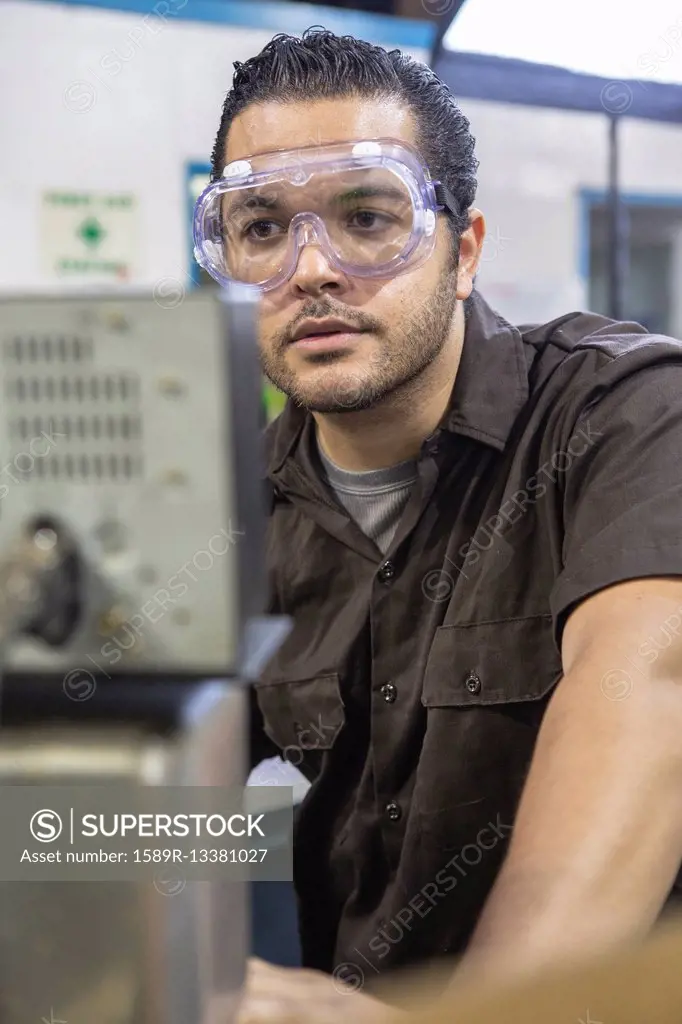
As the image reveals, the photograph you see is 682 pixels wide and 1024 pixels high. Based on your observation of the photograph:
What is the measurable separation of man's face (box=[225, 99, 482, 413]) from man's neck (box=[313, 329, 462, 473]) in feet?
0.14

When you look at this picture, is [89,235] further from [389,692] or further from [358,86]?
[389,692]

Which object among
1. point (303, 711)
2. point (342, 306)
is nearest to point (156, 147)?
point (342, 306)

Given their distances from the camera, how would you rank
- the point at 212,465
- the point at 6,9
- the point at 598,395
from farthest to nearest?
the point at 6,9
the point at 598,395
the point at 212,465

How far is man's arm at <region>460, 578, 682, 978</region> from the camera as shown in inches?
19.9

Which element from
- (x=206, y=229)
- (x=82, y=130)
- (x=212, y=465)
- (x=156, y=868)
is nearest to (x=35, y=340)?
(x=212, y=465)

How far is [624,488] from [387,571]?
0.96ft

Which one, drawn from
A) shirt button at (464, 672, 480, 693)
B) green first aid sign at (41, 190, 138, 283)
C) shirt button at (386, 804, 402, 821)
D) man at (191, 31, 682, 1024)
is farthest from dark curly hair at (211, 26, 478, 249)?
shirt button at (386, 804, 402, 821)

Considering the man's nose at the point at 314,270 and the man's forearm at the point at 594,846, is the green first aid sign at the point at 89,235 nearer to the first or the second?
the man's nose at the point at 314,270

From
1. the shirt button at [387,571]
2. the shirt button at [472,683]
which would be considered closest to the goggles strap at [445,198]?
the shirt button at [387,571]

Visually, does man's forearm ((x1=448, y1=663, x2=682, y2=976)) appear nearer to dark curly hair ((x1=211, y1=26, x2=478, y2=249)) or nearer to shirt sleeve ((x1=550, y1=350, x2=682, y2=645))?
shirt sleeve ((x1=550, y1=350, x2=682, y2=645))

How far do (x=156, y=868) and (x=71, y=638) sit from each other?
0.11m

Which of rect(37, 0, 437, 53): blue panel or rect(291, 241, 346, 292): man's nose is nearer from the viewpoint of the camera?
rect(291, 241, 346, 292): man's nose

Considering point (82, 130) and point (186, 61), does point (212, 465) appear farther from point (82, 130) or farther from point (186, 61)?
point (82, 130)

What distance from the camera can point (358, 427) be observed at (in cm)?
92
